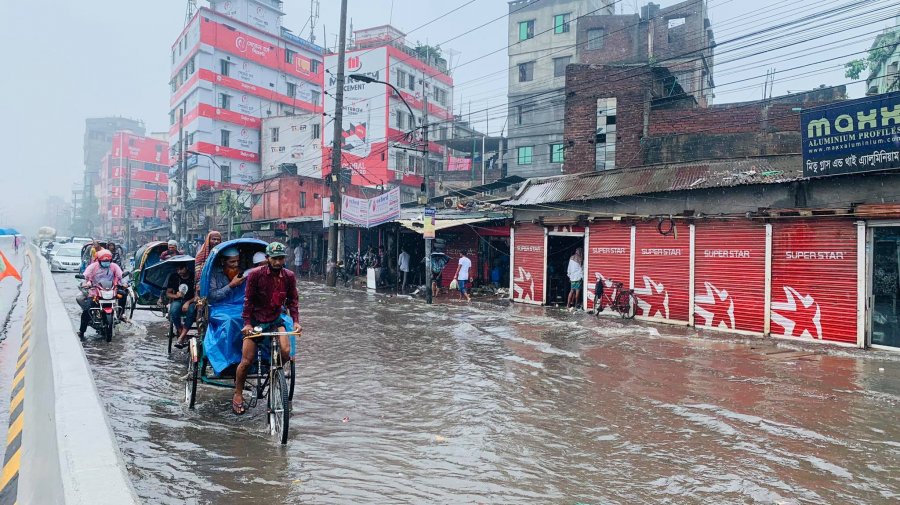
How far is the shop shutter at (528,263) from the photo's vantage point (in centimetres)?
2089

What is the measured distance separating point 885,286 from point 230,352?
1362 centimetres

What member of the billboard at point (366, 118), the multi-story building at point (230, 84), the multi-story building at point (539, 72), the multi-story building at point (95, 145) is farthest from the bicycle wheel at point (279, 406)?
the multi-story building at point (95, 145)

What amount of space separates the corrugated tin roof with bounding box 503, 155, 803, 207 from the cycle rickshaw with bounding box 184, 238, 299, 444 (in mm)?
12543

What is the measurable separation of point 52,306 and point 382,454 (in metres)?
9.98

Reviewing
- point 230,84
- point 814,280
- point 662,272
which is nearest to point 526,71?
point 230,84

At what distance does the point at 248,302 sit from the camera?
615 centimetres

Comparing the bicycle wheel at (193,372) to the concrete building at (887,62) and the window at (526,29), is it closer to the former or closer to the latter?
the concrete building at (887,62)

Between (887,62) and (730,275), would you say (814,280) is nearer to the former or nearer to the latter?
(730,275)

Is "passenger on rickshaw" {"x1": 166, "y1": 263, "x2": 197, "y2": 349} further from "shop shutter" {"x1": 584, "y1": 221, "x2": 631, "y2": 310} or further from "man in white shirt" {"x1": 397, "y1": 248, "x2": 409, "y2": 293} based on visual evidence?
"man in white shirt" {"x1": 397, "y1": 248, "x2": 409, "y2": 293}

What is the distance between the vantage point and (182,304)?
999cm

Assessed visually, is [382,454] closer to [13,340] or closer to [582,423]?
[582,423]

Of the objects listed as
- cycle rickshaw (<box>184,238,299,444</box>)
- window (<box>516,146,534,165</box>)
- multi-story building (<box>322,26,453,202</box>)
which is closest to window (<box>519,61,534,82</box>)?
multi-story building (<box>322,26,453,202</box>)

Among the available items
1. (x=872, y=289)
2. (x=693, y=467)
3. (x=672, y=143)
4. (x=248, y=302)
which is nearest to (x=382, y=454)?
(x=248, y=302)

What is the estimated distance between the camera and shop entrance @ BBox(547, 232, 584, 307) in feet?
68.1
